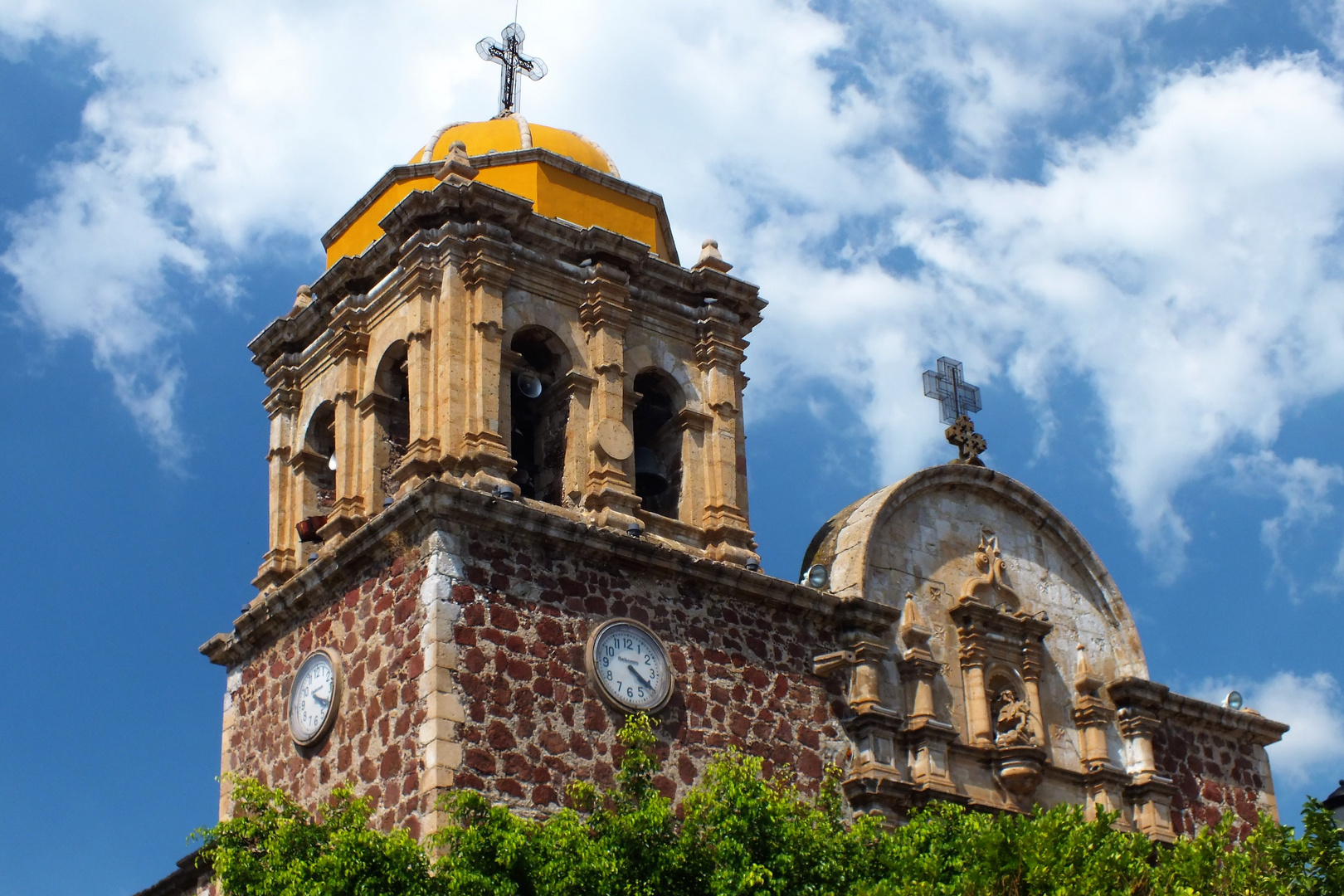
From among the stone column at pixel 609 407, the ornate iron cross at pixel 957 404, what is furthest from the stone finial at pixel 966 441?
the stone column at pixel 609 407

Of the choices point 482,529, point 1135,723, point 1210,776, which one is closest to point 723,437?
point 482,529

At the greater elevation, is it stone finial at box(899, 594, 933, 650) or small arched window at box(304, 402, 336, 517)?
small arched window at box(304, 402, 336, 517)

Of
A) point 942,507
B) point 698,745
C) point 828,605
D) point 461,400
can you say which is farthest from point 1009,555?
point 461,400

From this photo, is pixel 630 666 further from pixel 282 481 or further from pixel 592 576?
pixel 282 481

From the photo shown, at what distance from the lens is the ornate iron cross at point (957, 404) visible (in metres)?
22.5

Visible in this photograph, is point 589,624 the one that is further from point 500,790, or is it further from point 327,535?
point 327,535

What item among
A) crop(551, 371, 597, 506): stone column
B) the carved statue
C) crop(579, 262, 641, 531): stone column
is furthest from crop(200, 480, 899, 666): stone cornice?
the carved statue

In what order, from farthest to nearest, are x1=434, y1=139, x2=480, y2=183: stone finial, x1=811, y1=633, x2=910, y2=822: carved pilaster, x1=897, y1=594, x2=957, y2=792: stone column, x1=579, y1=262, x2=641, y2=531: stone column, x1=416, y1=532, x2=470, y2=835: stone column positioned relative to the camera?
1. x1=434, y1=139, x2=480, y2=183: stone finial
2. x1=897, y1=594, x2=957, y2=792: stone column
3. x1=579, y1=262, x2=641, y2=531: stone column
4. x1=811, y1=633, x2=910, y2=822: carved pilaster
5. x1=416, y1=532, x2=470, y2=835: stone column

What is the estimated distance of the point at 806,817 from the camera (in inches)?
653

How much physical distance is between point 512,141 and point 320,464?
13.4 feet

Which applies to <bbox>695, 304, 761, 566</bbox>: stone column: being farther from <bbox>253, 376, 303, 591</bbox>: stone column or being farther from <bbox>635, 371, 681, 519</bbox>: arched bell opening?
<bbox>253, 376, 303, 591</bbox>: stone column

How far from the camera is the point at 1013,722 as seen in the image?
20609mm

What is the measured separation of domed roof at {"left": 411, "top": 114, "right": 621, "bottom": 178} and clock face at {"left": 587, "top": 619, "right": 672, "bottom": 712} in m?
6.10

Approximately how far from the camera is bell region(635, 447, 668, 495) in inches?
824
